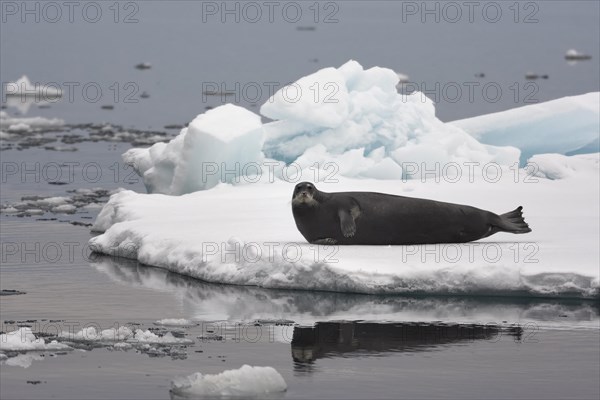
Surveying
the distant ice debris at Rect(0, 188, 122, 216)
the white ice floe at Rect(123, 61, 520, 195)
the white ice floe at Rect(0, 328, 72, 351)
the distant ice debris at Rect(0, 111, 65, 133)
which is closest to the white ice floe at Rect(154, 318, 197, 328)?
the white ice floe at Rect(0, 328, 72, 351)

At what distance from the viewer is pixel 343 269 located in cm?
1151

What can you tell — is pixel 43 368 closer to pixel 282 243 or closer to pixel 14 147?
pixel 282 243

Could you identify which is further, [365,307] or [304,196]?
[304,196]

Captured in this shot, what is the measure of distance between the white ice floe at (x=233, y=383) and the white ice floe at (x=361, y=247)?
2923 millimetres

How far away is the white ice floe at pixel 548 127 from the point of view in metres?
20.2

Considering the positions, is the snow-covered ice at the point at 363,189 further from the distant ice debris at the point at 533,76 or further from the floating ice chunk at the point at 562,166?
the distant ice debris at the point at 533,76

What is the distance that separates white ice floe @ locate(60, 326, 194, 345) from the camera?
32.5 ft

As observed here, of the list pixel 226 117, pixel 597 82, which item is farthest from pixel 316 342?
pixel 597 82

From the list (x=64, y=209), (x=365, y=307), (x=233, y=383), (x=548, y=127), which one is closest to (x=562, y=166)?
(x=548, y=127)

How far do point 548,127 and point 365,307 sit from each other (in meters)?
9.99

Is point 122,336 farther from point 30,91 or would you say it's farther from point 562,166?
point 30,91

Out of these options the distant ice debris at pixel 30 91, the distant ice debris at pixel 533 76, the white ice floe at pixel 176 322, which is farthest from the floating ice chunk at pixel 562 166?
the distant ice debris at pixel 533 76

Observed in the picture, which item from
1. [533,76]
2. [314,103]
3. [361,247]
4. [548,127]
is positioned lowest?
[361,247]

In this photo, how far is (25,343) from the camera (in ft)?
31.8
